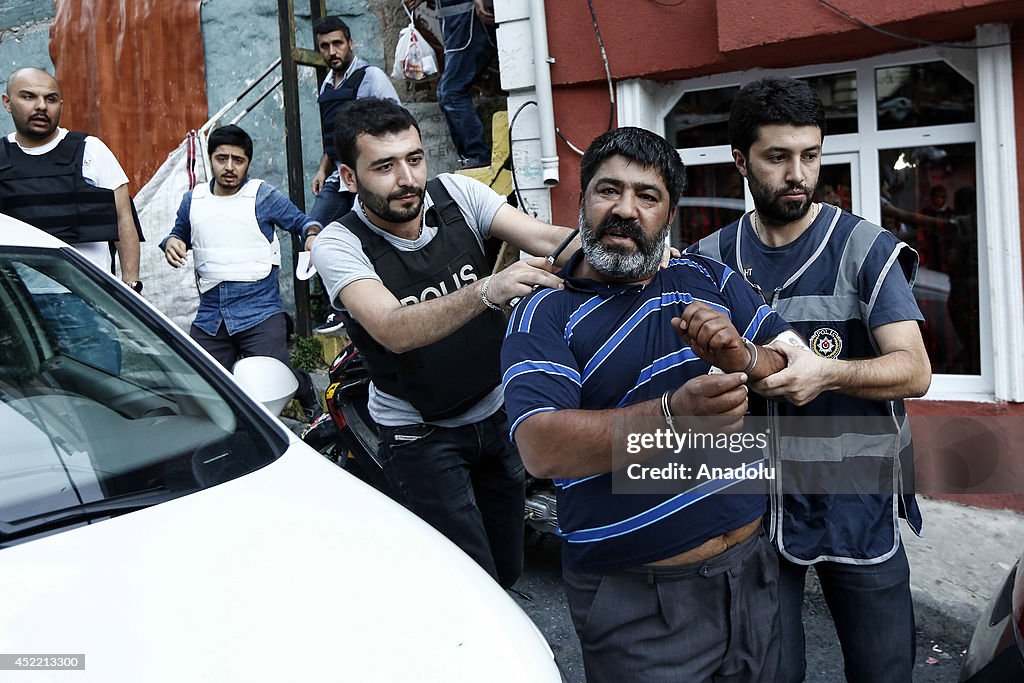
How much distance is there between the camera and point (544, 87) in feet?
17.8

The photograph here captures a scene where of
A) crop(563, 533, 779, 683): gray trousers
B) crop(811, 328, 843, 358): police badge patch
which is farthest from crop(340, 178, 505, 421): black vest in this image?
crop(811, 328, 843, 358): police badge patch

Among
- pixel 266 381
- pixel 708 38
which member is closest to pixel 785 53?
pixel 708 38

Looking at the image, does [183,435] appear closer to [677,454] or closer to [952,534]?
[677,454]

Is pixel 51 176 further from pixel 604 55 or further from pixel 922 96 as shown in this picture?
pixel 922 96

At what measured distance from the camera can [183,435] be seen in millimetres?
2279

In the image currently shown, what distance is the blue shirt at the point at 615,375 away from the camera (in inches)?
78.5

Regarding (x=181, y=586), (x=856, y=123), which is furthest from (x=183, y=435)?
(x=856, y=123)

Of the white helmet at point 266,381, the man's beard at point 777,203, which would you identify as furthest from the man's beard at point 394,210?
the man's beard at point 777,203

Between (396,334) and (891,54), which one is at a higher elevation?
(891,54)

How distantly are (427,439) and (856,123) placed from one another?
3363 millimetres

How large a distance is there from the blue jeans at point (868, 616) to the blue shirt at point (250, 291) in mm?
3365

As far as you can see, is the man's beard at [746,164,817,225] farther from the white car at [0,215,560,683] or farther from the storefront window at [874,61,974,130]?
the storefront window at [874,61,974,130]

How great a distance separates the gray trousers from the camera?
6.62 feet

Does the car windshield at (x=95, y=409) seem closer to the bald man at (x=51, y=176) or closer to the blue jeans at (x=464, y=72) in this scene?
the bald man at (x=51, y=176)
